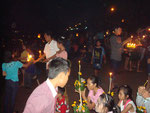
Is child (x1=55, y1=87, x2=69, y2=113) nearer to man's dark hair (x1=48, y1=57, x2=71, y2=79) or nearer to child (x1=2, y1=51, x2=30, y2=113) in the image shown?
child (x1=2, y1=51, x2=30, y2=113)

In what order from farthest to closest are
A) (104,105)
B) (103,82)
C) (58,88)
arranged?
A: (103,82), (58,88), (104,105)

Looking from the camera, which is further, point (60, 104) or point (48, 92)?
point (60, 104)

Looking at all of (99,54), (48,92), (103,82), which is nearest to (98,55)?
(99,54)

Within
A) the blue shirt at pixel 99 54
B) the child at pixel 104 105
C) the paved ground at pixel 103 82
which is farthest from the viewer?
the blue shirt at pixel 99 54

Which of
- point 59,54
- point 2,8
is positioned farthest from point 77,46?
point 59,54

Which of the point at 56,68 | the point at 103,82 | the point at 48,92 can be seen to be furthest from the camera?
the point at 103,82

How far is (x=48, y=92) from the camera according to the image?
78.1 inches

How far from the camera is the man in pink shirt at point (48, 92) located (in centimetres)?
185

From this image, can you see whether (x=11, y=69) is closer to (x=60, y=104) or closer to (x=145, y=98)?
(x=60, y=104)

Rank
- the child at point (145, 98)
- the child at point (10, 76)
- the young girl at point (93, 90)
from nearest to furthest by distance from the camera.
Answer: the child at point (145, 98) → the young girl at point (93, 90) → the child at point (10, 76)

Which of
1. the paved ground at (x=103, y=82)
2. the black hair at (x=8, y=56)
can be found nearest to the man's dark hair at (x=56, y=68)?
the black hair at (x=8, y=56)

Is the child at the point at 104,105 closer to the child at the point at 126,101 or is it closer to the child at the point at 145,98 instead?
the child at the point at 126,101

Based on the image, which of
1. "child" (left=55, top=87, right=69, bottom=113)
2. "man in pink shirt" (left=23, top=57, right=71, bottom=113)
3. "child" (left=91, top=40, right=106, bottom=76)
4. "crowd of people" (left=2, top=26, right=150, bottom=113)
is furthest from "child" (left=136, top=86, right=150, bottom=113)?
"child" (left=91, top=40, right=106, bottom=76)

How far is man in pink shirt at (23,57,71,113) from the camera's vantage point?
6.07ft
